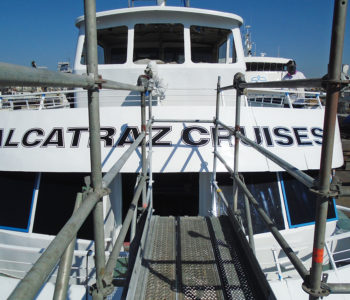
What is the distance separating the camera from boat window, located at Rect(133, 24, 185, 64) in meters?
5.55

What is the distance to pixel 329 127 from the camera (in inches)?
39.3

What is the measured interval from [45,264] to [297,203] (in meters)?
3.67

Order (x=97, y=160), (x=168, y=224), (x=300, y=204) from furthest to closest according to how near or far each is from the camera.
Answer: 1. (x=300, y=204)
2. (x=168, y=224)
3. (x=97, y=160)

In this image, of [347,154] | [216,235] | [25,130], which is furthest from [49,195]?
[347,154]

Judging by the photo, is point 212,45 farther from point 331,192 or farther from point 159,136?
point 331,192

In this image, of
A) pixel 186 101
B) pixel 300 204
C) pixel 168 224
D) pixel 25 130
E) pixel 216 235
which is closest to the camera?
pixel 216 235

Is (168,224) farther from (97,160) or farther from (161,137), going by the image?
(97,160)

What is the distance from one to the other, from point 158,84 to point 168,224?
239cm

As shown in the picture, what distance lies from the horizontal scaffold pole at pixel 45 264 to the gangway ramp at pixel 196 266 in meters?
1.09

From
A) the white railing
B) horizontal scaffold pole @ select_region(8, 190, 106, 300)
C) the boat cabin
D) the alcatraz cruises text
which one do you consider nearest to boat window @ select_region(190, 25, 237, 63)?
the boat cabin

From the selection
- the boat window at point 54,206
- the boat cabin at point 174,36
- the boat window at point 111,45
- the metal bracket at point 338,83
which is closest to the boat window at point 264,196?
the boat cabin at point 174,36

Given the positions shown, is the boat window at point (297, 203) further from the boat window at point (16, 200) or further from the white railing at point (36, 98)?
the boat window at point (16, 200)

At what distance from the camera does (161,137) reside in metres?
3.52

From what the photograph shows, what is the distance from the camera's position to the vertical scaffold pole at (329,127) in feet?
3.06
